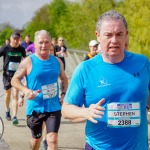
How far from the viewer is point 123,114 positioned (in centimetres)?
324

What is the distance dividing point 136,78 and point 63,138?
504 cm

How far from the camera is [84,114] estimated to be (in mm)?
3002

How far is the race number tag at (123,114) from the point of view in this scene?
10.4ft

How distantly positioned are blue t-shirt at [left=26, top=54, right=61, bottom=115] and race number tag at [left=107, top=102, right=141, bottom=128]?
116 inches

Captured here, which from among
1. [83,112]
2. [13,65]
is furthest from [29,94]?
[13,65]

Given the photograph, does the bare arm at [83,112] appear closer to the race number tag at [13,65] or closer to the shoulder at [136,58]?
the shoulder at [136,58]

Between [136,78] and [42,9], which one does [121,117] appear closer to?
[136,78]

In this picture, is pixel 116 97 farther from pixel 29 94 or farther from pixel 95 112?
pixel 29 94

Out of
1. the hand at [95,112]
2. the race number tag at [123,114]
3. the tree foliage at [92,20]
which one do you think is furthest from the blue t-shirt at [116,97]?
the tree foliage at [92,20]

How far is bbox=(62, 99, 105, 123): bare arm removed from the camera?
2887mm

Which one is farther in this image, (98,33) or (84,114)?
(98,33)

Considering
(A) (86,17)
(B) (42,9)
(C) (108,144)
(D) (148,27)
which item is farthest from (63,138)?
(B) (42,9)

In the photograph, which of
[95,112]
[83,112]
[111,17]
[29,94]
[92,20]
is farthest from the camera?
[92,20]

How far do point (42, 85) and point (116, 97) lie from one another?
3104 millimetres
